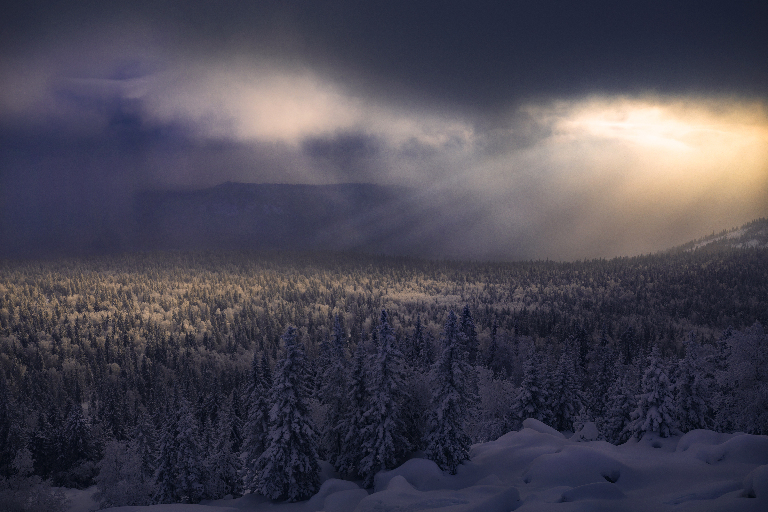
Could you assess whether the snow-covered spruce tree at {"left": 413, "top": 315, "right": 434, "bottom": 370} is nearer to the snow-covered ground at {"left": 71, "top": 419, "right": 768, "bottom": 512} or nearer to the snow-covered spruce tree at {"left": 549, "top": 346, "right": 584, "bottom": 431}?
the snow-covered spruce tree at {"left": 549, "top": 346, "right": 584, "bottom": 431}

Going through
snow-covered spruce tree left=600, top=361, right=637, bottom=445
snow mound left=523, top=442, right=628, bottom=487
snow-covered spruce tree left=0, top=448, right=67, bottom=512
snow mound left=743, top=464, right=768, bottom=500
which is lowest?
snow-covered spruce tree left=0, top=448, right=67, bottom=512

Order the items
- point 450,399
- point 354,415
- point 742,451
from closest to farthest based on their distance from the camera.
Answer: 1. point 742,451
2. point 450,399
3. point 354,415

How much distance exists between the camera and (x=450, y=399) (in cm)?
3556

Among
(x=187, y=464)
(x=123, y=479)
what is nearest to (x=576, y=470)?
(x=187, y=464)

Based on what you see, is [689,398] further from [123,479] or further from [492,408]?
[123,479]

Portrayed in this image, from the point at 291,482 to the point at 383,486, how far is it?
8847 mm

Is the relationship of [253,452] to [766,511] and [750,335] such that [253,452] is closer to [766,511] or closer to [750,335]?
[766,511]

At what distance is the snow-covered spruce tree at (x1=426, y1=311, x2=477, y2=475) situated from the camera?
35344 mm

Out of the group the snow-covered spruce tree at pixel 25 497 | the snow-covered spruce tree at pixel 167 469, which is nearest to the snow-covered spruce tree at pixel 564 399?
the snow-covered spruce tree at pixel 167 469

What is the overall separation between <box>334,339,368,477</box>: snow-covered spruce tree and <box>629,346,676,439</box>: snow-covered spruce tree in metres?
24.8

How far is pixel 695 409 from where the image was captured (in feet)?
122

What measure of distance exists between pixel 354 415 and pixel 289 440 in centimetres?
664

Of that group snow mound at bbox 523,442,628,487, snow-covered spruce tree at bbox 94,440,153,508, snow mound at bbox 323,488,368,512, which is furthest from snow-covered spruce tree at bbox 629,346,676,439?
snow-covered spruce tree at bbox 94,440,153,508

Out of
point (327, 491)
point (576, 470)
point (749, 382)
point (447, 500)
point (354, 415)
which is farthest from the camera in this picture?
point (354, 415)
